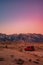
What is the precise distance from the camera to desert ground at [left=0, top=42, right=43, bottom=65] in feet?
40.6

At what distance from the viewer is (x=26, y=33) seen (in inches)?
565

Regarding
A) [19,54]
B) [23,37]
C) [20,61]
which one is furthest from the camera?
[23,37]

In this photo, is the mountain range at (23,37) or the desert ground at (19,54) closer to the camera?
the desert ground at (19,54)

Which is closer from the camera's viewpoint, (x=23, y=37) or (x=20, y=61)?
(x=20, y=61)

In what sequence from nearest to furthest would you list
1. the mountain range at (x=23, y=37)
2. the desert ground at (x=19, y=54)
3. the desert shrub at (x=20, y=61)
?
1. the desert shrub at (x=20, y=61)
2. the desert ground at (x=19, y=54)
3. the mountain range at (x=23, y=37)

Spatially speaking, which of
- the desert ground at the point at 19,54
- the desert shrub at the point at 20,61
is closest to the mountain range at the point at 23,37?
the desert ground at the point at 19,54

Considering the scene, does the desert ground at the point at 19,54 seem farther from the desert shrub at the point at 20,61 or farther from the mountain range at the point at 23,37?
the mountain range at the point at 23,37

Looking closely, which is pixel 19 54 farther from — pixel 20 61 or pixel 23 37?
pixel 23 37

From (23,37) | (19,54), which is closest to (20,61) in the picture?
(19,54)

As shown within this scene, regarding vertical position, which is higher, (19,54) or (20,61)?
(19,54)

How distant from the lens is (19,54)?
44.3ft

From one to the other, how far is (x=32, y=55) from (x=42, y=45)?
1.26 m

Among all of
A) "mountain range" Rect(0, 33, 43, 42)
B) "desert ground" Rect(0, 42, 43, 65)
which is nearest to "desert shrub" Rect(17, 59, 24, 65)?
"desert ground" Rect(0, 42, 43, 65)

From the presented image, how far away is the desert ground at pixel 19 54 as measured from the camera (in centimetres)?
1238
